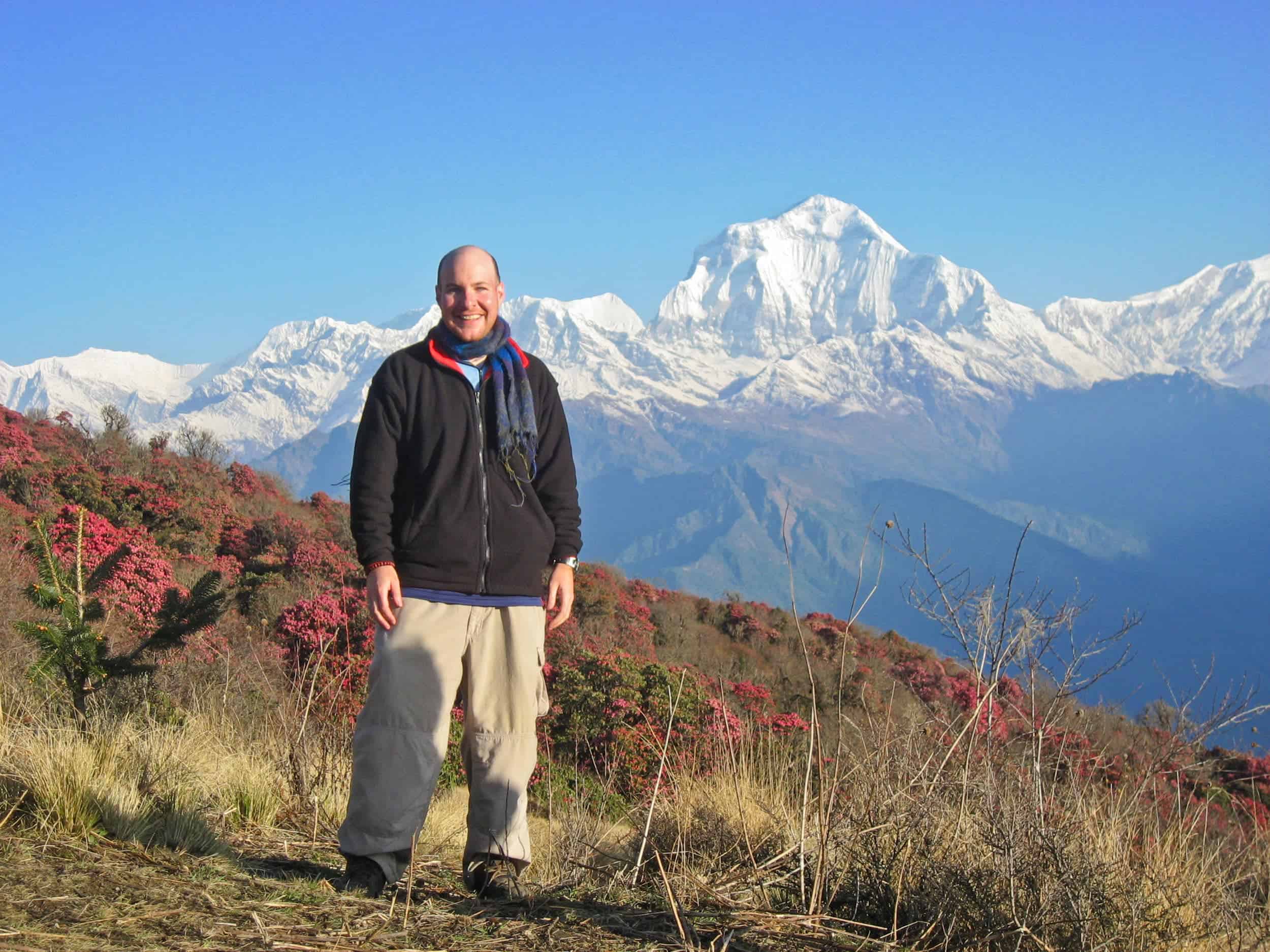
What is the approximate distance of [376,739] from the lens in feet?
8.70

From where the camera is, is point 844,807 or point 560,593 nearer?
point 844,807

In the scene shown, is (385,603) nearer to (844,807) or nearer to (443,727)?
(443,727)

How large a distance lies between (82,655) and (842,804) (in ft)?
9.73

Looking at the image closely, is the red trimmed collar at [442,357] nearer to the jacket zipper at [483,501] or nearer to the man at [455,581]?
the man at [455,581]

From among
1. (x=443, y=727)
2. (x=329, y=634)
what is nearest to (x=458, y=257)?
(x=443, y=727)

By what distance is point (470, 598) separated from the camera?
110 inches

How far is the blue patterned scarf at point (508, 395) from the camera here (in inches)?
113

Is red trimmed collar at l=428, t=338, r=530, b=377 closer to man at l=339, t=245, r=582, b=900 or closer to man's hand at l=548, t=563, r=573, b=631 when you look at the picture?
man at l=339, t=245, r=582, b=900

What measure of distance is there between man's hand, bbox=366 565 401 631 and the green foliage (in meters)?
1.75

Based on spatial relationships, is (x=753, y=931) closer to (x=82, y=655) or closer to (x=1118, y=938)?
(x=1118, y=938)

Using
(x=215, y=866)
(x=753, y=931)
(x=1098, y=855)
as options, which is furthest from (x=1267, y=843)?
(x=215, y=866)

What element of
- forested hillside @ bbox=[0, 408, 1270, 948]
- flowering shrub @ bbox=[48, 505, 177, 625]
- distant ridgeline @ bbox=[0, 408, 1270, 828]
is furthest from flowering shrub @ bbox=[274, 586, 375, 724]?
flowering shrub @ bbox=[48, 505, 177, 625]

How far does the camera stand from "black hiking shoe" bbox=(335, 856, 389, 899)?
2.54m

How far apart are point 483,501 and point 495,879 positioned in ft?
3.24
